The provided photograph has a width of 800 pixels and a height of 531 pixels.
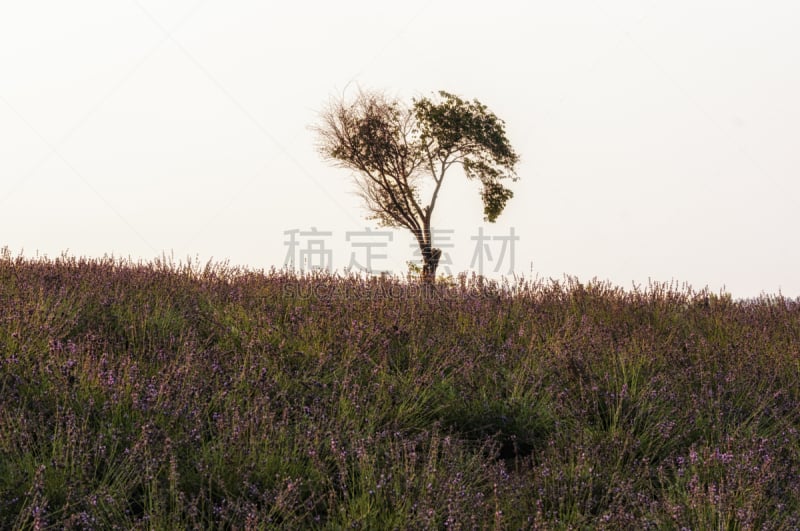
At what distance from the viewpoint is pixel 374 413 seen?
13.8 ft

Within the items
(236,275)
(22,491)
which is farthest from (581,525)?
(236,275)

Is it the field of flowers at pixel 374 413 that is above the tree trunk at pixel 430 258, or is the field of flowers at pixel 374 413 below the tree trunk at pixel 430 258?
below

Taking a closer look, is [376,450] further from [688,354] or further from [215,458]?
[688,354]

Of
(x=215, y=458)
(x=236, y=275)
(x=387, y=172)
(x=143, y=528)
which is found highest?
(x=387, y=172)

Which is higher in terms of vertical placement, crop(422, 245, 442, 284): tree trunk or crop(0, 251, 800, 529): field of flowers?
crop(422, 245, 442, 284): tree trunk

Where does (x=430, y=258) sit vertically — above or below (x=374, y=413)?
above

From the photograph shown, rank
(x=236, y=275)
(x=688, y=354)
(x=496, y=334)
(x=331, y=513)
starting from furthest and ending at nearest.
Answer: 1. (x=236, y=275)
2. (x=496, y=334)
3. (x=688, y=354)
4. (x=331, y=513)

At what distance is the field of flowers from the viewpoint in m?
3.32

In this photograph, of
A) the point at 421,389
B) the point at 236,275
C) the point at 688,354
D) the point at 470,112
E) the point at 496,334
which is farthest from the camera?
the point at 470,112

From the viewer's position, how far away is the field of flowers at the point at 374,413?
3.32 meters

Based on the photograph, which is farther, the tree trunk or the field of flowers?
the tree trunk

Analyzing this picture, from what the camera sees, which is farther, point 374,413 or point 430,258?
point 430,258

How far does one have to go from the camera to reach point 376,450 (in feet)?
12.4

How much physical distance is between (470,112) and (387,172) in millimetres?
3182
